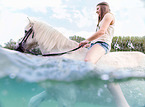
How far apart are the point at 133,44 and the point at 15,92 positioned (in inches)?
409

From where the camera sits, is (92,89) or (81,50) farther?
(81,50)

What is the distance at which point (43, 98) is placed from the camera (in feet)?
10.6

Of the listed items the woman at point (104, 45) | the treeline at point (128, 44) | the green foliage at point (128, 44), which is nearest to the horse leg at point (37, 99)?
the woman at point (104, 45)

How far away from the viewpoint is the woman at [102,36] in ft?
9.28

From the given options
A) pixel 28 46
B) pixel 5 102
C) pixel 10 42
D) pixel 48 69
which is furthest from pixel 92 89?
pixel 10 42

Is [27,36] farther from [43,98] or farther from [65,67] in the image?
[43,98]

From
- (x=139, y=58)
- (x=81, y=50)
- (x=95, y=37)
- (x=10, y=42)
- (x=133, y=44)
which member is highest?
(x=95, y=37)

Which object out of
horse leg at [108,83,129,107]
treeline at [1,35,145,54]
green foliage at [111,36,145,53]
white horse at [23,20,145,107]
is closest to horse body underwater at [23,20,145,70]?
white horse at [23,20,145,107]

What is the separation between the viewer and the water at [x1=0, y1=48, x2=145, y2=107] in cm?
273

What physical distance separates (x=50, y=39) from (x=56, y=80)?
0.91 metres

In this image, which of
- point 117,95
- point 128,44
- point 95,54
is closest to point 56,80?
point 95,54

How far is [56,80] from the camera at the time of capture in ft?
8.98

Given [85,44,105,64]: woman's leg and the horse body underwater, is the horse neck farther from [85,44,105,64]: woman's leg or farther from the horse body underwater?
[85,44,105,64]: woman's leg

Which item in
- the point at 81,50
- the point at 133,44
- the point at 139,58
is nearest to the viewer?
the point at 81,50
